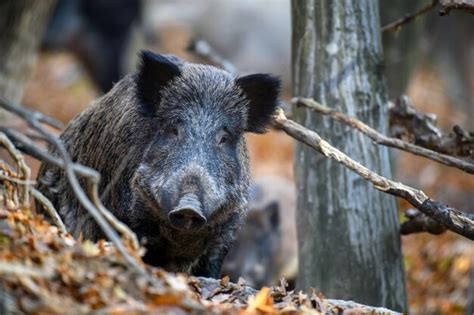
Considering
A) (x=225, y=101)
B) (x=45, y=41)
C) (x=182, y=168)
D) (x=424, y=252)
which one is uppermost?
(x=45, y=41)

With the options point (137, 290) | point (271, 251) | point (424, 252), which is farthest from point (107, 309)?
point (424, 252)

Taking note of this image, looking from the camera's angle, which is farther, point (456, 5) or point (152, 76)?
point (152, 76)

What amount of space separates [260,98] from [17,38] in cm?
364

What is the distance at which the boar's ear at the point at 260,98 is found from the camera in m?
5.55

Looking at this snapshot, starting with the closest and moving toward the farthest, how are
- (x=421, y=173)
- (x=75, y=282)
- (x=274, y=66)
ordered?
(x=75, y=282)
(x=421, y=173)
(x=274, y=66)

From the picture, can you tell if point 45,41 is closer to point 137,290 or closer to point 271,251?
point 271,251

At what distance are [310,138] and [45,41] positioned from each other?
11.9 metres

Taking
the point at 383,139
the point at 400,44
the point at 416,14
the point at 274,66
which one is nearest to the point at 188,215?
the point at 383,139

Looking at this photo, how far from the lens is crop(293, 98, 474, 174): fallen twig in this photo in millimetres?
4867

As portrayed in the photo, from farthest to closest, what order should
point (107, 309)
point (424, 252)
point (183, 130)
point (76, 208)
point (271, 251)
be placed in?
1. point (424, 252)
2. point (271, 251)
3. point (76, 208)
4. point (183, 130)
5. point (107, 309)

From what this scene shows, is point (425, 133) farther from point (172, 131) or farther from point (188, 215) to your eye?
point (188, 215)

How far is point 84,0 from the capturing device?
16.1 metres

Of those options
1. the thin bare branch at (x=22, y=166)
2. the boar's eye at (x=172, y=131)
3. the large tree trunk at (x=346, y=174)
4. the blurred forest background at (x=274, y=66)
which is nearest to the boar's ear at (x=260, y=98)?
the large tree trunk at (x=346, y=174)

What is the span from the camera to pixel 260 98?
5598 millimetres
